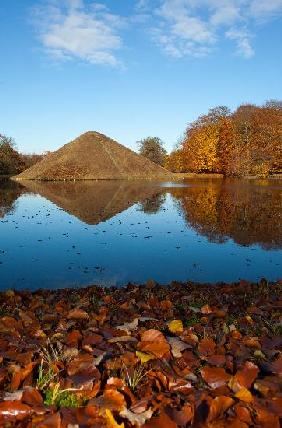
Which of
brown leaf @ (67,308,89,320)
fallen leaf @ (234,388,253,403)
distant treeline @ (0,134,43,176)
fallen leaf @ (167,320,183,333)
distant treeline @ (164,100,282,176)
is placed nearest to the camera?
fallen leaf @ (234,388,253,403)

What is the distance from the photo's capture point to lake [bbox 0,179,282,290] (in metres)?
11.5

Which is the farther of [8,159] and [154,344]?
[8,159]

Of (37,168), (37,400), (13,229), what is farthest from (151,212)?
Result: (37,168)

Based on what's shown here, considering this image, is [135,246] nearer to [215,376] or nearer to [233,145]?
[215,376]

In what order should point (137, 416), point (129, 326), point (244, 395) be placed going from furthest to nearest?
point (129, 326), point (244, 395), point (137, 416)

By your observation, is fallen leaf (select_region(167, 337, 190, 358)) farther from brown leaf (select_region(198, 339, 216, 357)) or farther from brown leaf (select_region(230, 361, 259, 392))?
brown leaf (select_region(230, 361, 259, 392))

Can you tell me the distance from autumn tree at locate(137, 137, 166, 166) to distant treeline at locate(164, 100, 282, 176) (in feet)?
89.2

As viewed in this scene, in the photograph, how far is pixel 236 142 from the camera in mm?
84062

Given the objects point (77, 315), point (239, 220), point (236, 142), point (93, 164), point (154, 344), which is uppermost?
point (236, 142)

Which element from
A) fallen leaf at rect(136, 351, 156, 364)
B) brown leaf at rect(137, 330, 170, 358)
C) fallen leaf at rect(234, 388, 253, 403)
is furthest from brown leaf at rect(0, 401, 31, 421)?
fallen leaf at rect(234, 388, 253, 403)

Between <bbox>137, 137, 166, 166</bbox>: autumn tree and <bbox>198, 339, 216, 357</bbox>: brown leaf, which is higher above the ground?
<bbox>137, 137, 166, 166</bbox>: autumn tree

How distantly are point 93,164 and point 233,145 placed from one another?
90.2 feet

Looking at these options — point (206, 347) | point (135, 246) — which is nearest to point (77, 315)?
point (206, 347)

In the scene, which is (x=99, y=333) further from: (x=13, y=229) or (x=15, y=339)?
(x=13, y=229)
